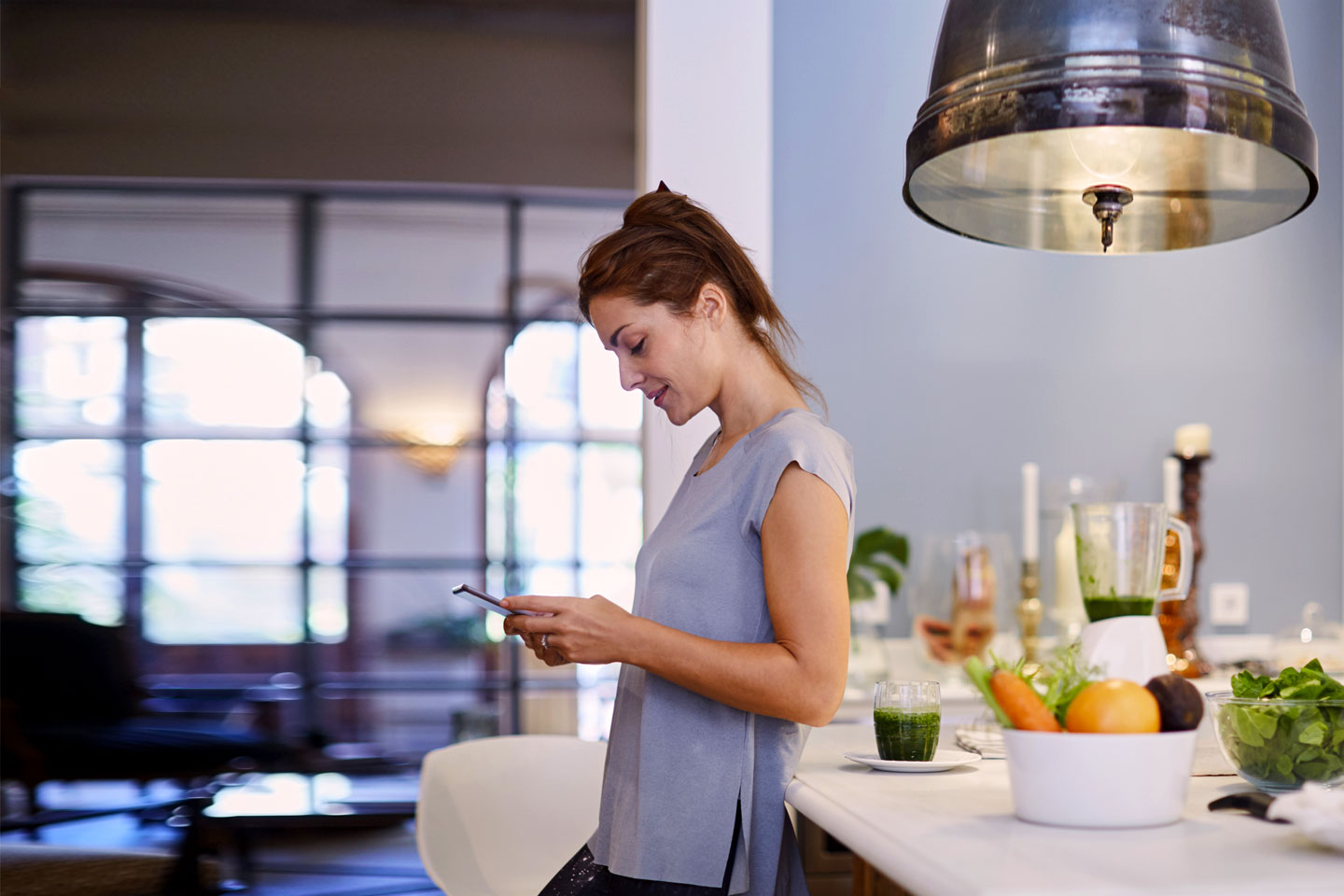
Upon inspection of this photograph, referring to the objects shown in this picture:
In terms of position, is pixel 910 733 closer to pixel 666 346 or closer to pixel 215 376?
pixel 666 346

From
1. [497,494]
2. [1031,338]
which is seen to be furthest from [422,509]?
[1031,338]

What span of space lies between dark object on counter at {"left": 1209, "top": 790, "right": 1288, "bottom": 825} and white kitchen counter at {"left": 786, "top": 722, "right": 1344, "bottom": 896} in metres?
0.01

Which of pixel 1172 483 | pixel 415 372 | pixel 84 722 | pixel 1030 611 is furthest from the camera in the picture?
pixel 415 372

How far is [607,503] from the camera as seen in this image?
4.98 m

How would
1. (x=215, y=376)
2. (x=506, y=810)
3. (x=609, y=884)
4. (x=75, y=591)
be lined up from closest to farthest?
(x=609, y=884) → (x=506, y=810) → (x=75, y=591) → (x=215, y=376)

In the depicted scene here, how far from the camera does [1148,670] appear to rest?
1189 millimetres

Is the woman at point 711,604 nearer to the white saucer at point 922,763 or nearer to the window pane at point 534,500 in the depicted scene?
the white saucer at point 922,763

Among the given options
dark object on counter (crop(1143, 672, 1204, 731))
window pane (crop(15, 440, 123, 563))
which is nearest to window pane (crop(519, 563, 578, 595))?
window pane (crop(15, 440, 123, 563))

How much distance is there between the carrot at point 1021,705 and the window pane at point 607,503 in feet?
13.1

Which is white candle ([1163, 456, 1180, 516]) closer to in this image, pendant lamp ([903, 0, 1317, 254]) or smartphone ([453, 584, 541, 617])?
pendant lamp ([903, 0, 1317, 254])

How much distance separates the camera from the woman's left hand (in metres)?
1.19

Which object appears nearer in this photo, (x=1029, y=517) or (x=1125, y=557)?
(x=1125, y=557)

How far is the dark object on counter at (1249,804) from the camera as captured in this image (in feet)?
3.13

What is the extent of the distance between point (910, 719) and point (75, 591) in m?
4.10
